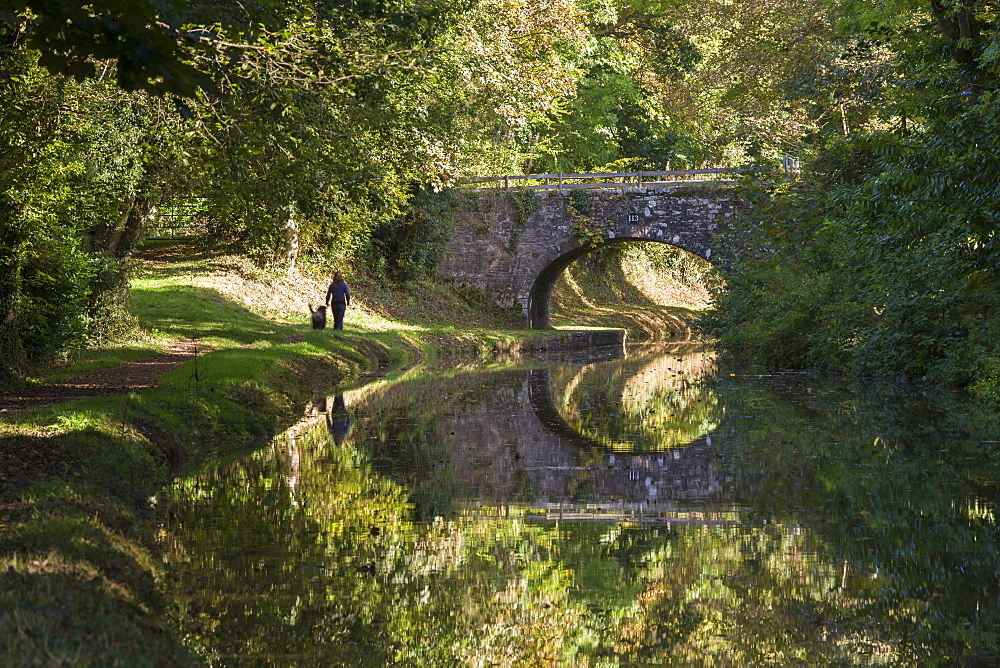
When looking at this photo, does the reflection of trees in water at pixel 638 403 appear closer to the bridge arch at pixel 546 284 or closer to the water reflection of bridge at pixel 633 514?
the water reflection of bridge at pixel 633 514

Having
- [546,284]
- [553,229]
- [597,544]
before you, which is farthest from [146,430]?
[546,284]

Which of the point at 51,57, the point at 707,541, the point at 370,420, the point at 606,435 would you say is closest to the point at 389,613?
the point at 707,541

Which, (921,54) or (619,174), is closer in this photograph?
(921,54)

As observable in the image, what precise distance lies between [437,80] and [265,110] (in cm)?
528

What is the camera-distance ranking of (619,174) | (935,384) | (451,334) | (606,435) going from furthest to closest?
(619,174) → (451,334) → (935,384) → (606,435)

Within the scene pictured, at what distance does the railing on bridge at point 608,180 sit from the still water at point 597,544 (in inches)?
792

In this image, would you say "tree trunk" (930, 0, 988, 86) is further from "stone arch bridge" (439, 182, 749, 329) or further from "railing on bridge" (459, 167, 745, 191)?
"stone arch bridge" (439, 182, 749, 329)

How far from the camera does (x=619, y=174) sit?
1296 inches

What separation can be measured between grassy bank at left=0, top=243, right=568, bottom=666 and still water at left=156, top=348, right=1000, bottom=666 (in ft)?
1.26

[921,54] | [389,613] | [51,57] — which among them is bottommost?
[389,613]

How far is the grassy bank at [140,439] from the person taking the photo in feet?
13.7

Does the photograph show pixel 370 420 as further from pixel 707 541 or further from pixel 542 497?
pixel 707 541

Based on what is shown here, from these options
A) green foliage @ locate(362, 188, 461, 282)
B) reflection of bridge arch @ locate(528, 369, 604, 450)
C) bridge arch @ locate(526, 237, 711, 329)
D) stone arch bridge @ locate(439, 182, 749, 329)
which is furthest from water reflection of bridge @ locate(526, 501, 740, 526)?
bridge arch @ locate(526, 237, 711, 329)

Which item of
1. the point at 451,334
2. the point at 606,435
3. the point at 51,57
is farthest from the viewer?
the point at 451,334
